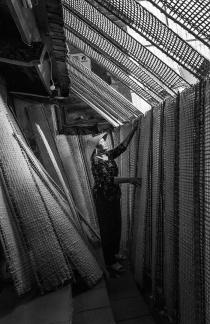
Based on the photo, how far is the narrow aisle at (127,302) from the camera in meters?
2.91

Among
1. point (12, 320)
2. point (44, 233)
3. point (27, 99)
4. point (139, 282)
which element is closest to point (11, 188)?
point (44, 233)

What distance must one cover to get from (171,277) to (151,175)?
3.74ft

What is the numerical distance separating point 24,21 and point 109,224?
9.24 ft

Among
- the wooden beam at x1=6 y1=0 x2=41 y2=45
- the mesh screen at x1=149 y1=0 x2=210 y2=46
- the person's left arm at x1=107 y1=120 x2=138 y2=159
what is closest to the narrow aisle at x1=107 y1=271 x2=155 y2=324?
the person's left arm at x1=107 y1=120 x2=138 y2=159

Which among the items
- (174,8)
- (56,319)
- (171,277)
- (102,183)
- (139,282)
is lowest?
(139,282)

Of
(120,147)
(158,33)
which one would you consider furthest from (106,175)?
(158,33)

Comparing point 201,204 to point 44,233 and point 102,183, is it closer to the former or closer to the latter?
point 44,233

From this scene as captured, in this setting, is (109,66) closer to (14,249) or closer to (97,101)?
(97,101)

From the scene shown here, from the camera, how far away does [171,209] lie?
8.31 feet

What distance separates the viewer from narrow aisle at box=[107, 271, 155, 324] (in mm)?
2905

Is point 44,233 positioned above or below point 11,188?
below

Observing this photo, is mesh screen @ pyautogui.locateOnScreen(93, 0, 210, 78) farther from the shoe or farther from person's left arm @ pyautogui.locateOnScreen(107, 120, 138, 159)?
the shoe

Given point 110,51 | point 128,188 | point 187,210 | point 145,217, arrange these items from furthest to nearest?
point 128,188, point 145,217, point 110,51, point 187,210

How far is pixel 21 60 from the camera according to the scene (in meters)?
2.70
